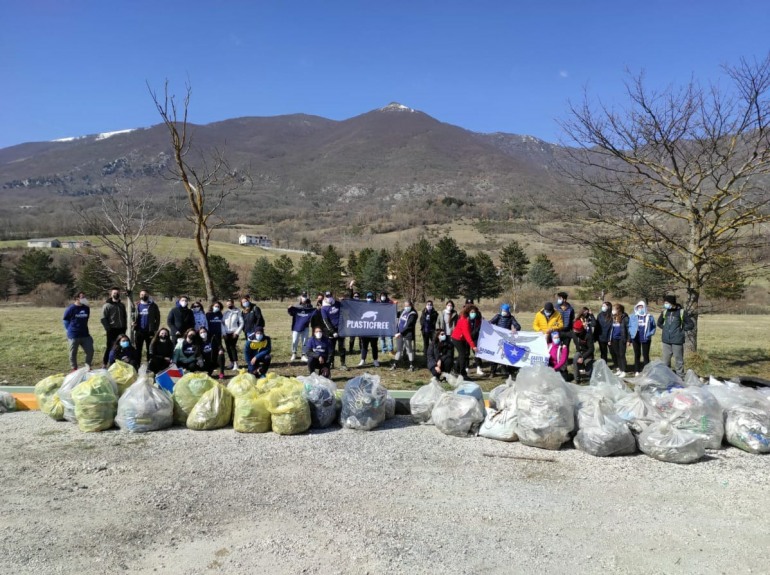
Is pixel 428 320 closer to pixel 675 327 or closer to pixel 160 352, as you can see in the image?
pixel 675 327

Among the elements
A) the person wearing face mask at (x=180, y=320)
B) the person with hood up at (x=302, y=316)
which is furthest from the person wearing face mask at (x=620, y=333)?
the person wearing face mask at (x=180, y=320)

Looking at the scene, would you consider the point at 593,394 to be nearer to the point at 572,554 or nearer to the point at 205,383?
the point at 572,554

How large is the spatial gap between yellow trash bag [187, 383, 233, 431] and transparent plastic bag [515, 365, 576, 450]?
12.5 feet

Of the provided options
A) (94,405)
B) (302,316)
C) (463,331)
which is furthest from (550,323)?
(94,405)

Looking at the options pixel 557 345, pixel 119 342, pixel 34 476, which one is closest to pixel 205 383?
pixel 34 476

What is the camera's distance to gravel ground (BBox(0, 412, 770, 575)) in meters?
4.07

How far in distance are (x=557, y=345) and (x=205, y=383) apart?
594 centimetres

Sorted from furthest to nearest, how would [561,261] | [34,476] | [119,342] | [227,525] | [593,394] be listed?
[561,261], [119,342], [593,394], [34,476], [227,525]

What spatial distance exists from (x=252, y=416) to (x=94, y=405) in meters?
2.08

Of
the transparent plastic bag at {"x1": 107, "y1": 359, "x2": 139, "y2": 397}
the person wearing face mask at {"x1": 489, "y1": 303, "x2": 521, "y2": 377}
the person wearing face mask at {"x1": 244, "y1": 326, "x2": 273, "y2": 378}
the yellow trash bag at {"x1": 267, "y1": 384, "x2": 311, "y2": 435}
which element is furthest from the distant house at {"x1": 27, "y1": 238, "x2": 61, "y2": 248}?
the yellow trash bag at {"x1": 267, "y1": 384, "x2": 311, "y2": 435}

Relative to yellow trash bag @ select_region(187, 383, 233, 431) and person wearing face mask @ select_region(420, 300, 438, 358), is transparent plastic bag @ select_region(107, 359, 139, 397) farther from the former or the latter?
person wearing face mask @ select_region(420, 300, 438, 358)

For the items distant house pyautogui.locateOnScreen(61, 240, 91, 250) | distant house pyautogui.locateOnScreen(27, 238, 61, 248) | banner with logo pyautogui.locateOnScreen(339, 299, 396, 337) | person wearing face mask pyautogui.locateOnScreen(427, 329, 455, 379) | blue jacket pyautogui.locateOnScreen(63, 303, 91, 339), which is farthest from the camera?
distant house pyautogui.locateOnScreen(27, 238, 61, 248)

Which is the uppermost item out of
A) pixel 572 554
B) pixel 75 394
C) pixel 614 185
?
pixel 614 185

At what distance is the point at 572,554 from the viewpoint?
4.16m
